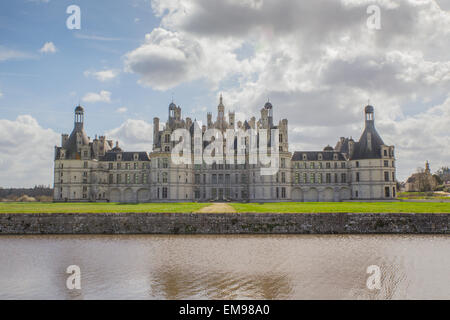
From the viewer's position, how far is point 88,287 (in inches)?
514

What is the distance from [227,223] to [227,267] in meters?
11.8

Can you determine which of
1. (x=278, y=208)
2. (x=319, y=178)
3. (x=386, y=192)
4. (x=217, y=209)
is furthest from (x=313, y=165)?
(x=217, y=209)

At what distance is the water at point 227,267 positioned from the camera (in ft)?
41.0

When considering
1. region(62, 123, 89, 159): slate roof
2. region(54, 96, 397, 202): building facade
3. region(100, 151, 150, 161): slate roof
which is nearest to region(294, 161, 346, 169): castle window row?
region(54, 96, 397, 202): building facade

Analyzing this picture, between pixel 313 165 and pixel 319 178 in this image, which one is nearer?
pixel 319 178

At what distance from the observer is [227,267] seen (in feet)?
51.9

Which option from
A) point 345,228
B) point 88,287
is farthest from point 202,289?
point 345,228

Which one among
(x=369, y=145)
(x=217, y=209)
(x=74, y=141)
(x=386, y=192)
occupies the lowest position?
(x=217, y=209)

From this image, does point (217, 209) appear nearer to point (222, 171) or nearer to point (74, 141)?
point (222, 171)

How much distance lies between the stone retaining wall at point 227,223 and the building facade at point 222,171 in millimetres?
34920

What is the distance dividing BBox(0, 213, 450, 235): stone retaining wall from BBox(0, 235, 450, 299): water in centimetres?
265

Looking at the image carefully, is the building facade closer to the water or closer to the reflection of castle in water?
the water
